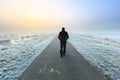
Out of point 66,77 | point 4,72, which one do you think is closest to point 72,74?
point 66,77

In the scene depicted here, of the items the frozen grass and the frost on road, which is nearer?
the frozen grass

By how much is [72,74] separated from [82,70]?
1.24 meters

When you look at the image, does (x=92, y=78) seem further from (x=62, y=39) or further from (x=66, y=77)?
(x=62, y=39)

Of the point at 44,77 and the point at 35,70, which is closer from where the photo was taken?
the point at 44,77

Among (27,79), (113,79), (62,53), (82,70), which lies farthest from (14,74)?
(62,53)

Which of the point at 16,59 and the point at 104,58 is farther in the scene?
the point at 104,58

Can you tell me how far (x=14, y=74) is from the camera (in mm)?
10672

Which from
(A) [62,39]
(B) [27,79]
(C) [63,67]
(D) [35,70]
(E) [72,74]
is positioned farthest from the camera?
(A) [62,39]

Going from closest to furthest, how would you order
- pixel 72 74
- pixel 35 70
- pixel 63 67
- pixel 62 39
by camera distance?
pixel 72 74 → pixel 35 70 → pixel 63 67 → pixel 62 39

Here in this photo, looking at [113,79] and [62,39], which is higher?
[62,39]

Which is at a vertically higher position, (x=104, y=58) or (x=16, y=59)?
(x=16, y=59)

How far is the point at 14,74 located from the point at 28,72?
2.54 ft

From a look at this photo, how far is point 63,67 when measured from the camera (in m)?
11.9

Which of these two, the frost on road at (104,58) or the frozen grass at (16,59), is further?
the frost on road at (104,58)
